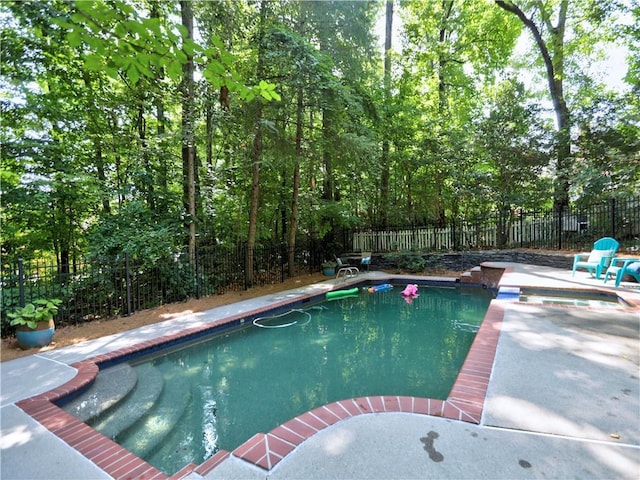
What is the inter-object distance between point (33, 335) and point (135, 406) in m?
2.33

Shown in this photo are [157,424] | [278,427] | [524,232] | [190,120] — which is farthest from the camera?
[524,232]

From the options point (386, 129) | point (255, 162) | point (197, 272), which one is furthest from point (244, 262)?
point (386, 129)

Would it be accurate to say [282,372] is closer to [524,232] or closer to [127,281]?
[127,281]

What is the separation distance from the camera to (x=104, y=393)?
324 centimetres

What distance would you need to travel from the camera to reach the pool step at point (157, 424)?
2.53 m

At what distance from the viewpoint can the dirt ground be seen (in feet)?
14.2

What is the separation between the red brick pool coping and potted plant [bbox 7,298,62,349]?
174 cm

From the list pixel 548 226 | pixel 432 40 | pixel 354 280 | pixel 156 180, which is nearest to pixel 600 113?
pixel 548 226

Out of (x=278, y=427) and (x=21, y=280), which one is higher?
(x=21, y=280)

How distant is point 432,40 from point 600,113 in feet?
24.2

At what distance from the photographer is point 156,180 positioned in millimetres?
8180

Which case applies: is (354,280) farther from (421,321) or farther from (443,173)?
(443,173)

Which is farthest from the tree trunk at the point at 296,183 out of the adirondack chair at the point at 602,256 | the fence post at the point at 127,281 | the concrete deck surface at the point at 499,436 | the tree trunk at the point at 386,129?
the concrete deck surface at the point at 499,436

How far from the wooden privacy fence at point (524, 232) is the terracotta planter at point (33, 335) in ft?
31.9
